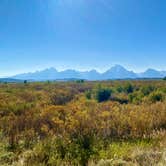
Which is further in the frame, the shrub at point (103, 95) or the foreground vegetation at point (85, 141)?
the shrub at point (103, 95)

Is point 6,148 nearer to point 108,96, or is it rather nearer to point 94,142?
point 94,142

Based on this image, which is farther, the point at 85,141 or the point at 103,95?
the point at 103,95

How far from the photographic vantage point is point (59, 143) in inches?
254

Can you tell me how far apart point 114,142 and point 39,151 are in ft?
7.93

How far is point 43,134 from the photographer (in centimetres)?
812

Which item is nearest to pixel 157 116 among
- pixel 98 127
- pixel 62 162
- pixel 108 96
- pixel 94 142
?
pixel 98 127

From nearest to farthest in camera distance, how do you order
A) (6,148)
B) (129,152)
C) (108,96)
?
(129,152) → (6,148) → (108,96)

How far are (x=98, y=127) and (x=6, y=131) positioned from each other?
3.43 meters

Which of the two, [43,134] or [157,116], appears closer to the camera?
[43,134]

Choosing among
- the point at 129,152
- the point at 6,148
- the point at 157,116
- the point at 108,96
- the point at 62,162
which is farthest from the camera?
the point at 108,96

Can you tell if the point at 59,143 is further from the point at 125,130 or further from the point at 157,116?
the point at 157,116

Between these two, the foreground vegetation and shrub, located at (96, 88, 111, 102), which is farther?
shrub, located at (96, 88, 111, 102)

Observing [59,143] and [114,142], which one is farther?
[114,142]

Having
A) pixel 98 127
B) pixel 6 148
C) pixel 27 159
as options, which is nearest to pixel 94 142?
pixel 98 127
